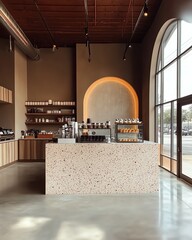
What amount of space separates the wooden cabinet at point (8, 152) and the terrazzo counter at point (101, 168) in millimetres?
3774

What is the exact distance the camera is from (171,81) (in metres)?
7.78

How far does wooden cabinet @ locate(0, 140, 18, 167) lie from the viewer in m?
8.45

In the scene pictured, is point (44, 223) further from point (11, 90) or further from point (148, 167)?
point (11, 90)

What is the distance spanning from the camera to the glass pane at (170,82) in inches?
293

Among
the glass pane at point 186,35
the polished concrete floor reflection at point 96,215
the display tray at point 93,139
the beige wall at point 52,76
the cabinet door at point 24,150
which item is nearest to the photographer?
the polished concrete floor reflection at point 96,215

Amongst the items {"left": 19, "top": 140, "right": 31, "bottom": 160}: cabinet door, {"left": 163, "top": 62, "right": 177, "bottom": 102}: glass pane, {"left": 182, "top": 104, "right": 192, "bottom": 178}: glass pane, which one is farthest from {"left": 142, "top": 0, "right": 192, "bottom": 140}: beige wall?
{"left": 19, "top": 140, "right": 31, "bottom": 160}: cabinet door

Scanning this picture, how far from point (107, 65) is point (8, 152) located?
5.31 m

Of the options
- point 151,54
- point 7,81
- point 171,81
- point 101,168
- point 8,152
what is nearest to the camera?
point 101,168

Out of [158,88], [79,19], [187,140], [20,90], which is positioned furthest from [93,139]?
[20,90]

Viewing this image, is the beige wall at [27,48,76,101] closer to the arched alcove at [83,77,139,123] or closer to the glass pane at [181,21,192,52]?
the arched alcove at [83,77,139,123]

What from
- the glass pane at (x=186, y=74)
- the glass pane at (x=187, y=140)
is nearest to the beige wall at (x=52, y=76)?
the glass pane at (x=186, y=74)

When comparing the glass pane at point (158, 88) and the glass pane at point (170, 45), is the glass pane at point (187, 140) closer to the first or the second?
the glass pane at point (170, 45)

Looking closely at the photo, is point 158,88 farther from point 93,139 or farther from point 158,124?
point 93,139

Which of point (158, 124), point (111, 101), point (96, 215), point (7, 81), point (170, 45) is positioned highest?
point (170, 45)
